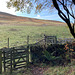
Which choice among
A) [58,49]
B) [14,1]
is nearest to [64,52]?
[58,49]

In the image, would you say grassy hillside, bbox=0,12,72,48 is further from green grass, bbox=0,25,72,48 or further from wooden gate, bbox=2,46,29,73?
wooden gate, bbox=2,46,29,73

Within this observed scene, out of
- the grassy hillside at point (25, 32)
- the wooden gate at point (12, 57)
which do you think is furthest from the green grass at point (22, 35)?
the wooden gate at point (12, 57)

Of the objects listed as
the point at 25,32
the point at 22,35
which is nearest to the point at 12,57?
the point at 22,35

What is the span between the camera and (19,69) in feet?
30.8

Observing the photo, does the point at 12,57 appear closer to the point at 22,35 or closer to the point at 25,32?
the point at 22,35

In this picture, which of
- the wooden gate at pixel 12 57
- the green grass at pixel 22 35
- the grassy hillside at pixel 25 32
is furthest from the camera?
the grassy hillside at pixel 25 32

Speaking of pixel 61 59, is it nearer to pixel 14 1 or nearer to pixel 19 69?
pixel 19 69

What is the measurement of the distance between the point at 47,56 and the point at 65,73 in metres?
3.22

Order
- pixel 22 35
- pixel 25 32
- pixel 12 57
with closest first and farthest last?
pixel 12 57 → pixel 22 35 → pixel 25 32

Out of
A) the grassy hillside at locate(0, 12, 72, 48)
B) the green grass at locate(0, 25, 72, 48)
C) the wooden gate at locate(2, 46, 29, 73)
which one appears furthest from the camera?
the grassy hillside at locate(0, 12, 72, 48)

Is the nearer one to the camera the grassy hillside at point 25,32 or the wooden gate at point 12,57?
the wooden gate at point 12,57

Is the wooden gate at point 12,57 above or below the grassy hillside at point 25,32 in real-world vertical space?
below

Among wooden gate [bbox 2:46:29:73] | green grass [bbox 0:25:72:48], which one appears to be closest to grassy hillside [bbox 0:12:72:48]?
green grass [bbox 0:25:72:48]

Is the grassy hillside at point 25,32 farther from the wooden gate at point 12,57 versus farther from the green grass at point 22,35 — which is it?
the wooden gate at point 12,57
